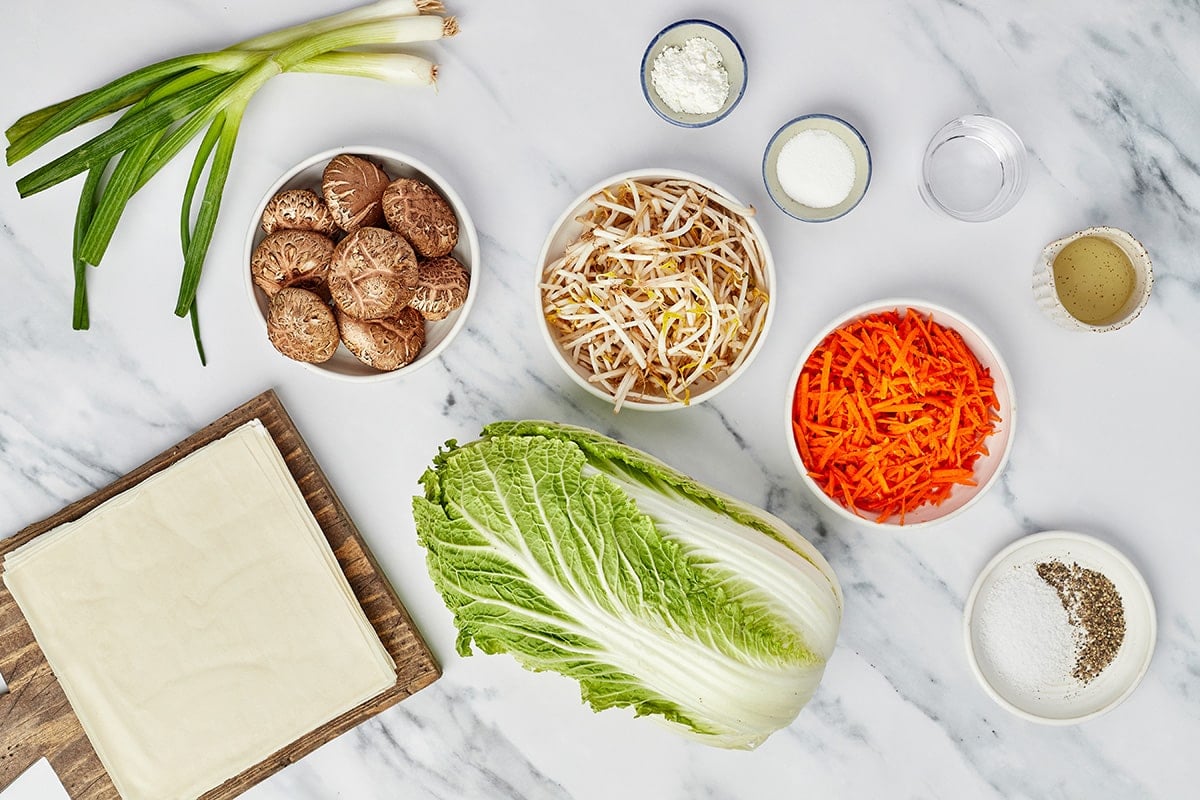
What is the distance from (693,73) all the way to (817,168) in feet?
1.23

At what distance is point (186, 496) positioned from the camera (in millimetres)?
2197

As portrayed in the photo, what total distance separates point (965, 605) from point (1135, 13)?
1567 mm

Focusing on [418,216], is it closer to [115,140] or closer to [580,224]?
[580,224]

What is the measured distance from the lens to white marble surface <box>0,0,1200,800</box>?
7.44 feet

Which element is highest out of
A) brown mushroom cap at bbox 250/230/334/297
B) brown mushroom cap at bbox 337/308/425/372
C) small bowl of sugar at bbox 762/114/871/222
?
brown mushroom cap at bbox 250/230/334/297

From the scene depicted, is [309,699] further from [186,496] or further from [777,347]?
[777,347]

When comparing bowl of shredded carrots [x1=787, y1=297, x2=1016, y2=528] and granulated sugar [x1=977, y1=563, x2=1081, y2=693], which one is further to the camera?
granulated sugar [x1=977, y1=563, x2=1081, y2=693]

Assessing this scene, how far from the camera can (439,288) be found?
2104 mm

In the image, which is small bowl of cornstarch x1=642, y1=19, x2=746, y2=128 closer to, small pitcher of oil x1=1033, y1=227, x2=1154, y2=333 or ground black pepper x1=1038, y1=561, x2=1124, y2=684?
small pitcher of oil x1=1033, y1=227, x2=1154, y2=333

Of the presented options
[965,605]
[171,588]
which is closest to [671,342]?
[965,605]

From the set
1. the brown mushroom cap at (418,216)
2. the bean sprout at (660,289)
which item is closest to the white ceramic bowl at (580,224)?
the bean sprout at (660,289)

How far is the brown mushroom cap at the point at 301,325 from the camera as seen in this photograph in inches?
81.0

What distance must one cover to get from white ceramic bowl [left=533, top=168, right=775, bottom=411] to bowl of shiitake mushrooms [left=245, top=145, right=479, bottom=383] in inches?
7.1

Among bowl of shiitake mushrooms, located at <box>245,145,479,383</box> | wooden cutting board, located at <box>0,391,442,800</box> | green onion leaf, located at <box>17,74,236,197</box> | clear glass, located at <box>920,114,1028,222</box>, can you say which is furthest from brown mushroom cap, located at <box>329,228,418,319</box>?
clear glass, located at <box>920,114,1028,222</box>
